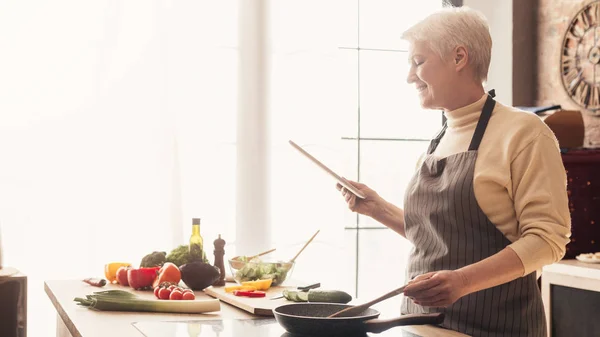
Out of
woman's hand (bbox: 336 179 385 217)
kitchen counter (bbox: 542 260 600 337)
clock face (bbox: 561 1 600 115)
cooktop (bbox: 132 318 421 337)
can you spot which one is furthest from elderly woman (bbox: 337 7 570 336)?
clock face (bbox: 561 1 600 115)

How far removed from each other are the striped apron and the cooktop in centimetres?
35

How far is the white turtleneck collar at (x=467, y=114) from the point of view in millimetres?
2342

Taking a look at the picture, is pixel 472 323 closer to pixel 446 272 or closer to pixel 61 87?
pixel 446 272

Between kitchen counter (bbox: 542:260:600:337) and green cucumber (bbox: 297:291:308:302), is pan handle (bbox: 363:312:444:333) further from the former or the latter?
kitchen counter (bbox: 542:260:600:337)

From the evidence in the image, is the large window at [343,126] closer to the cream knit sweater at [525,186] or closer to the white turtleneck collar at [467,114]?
the white turtleneck collar at [467,114]

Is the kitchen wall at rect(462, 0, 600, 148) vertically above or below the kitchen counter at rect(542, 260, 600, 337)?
above

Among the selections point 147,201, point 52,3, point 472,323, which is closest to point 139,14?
point 52,3

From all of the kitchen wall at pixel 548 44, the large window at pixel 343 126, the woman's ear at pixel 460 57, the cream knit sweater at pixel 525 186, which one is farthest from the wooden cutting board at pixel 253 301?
the kitchen wall at pixel 548 44

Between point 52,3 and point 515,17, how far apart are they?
266 cm

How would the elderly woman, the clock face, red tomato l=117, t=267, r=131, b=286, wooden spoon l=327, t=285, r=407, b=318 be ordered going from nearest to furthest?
wooden spoon l=327, t=285, r=407, b=318, the elderly woman, red tomato l=117, t=267, r=131, b=286, the clock face

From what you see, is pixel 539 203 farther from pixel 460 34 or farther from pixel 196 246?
pixel 196 246

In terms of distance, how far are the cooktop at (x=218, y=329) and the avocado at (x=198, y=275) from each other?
2.09 feet

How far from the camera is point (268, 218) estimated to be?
14.5ft

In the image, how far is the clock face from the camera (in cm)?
409
